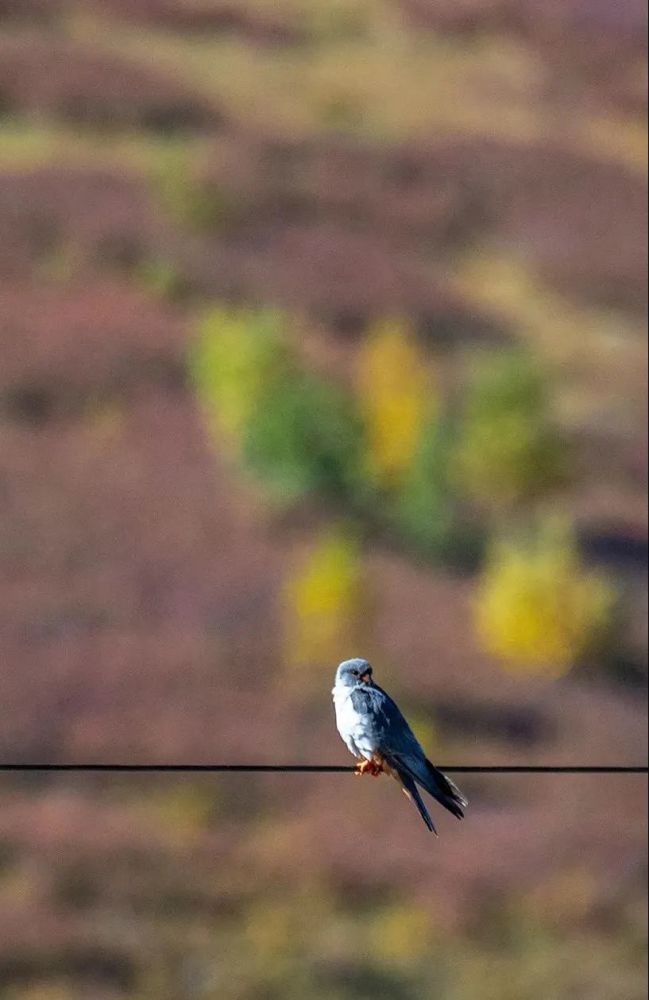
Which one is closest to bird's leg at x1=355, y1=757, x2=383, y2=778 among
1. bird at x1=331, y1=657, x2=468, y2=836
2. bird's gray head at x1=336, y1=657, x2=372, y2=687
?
bird at x1=331, y1=657, x2=468, y2=836

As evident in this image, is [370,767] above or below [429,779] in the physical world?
below

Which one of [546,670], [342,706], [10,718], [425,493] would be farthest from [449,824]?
[342,706]

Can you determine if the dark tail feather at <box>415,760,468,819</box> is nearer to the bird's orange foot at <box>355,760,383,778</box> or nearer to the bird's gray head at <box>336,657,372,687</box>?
the bird's orange foot at <box>355,760,383,778</box>

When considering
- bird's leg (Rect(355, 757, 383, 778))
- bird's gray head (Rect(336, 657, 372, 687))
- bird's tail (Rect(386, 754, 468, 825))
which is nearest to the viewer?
bird's tail (Rect(386, 754, 468, 825))

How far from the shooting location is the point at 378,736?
172 inches

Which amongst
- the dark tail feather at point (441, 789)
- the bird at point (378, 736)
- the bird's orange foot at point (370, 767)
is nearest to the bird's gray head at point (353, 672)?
the bird at point (378, 736)

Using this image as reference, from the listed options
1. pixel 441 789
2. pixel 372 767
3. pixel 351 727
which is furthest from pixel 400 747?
pixel 441 789

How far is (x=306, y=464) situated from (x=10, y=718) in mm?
3772

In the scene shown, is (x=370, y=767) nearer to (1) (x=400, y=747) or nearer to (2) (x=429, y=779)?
(1) (x=400, y=747)

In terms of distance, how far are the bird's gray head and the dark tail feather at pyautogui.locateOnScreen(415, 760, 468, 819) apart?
0.56 meters

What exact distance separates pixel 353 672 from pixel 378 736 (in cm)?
30

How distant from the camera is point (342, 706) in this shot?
15.0 feet

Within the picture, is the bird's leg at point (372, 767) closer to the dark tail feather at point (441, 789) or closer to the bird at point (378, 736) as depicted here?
the bird at point (378, 736)

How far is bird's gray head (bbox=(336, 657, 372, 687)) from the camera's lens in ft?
15.1
